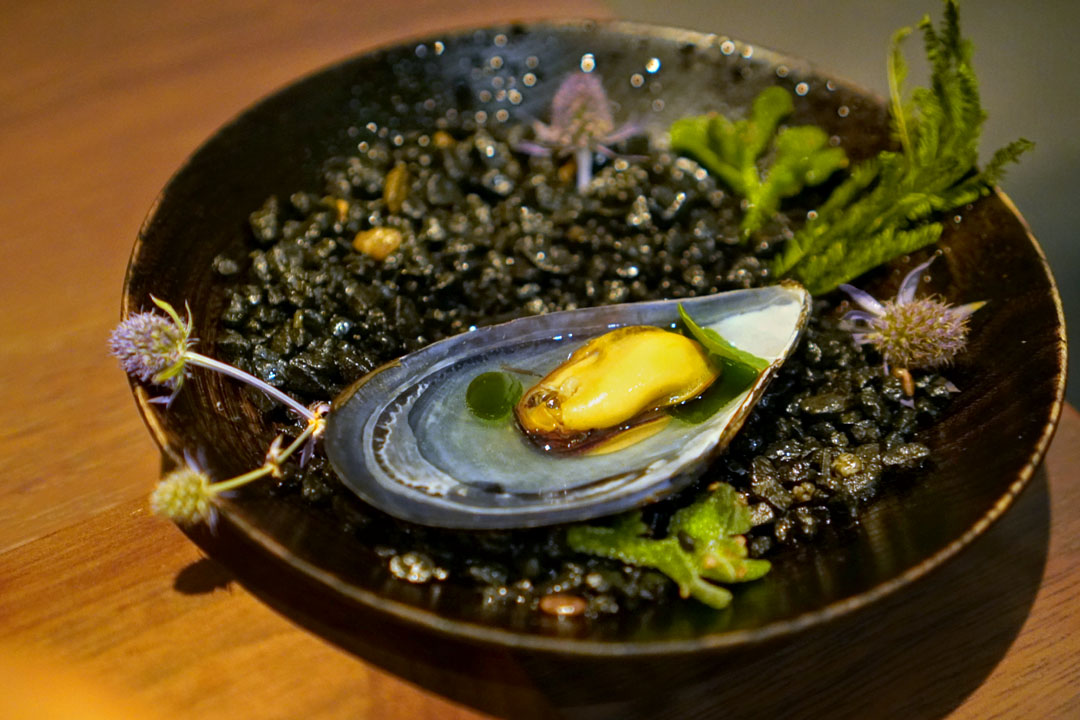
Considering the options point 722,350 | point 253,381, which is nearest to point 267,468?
point 253,381

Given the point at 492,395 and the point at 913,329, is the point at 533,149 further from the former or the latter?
the point at 913,329

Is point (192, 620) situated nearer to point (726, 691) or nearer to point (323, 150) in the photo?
point (726, 691)

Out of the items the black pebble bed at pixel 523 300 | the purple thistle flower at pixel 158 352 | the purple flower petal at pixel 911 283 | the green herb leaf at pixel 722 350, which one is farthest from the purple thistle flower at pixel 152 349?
the purple flower petal at pixel 911 283

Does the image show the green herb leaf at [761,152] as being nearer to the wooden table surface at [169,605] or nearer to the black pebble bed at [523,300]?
the black pebble bed at [523,300]

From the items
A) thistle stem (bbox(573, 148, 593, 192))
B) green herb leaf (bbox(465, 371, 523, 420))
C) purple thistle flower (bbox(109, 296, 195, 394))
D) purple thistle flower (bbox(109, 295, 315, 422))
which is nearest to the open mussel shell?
green herb leaf (bbox(465, 371, 523, 420))

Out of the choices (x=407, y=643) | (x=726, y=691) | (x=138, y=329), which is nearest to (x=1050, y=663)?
(x=726, y=691)

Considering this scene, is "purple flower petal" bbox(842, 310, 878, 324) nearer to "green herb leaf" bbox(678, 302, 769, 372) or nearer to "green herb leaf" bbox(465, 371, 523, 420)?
"green herb leaf" bbox(678, 302, 769, 372)
